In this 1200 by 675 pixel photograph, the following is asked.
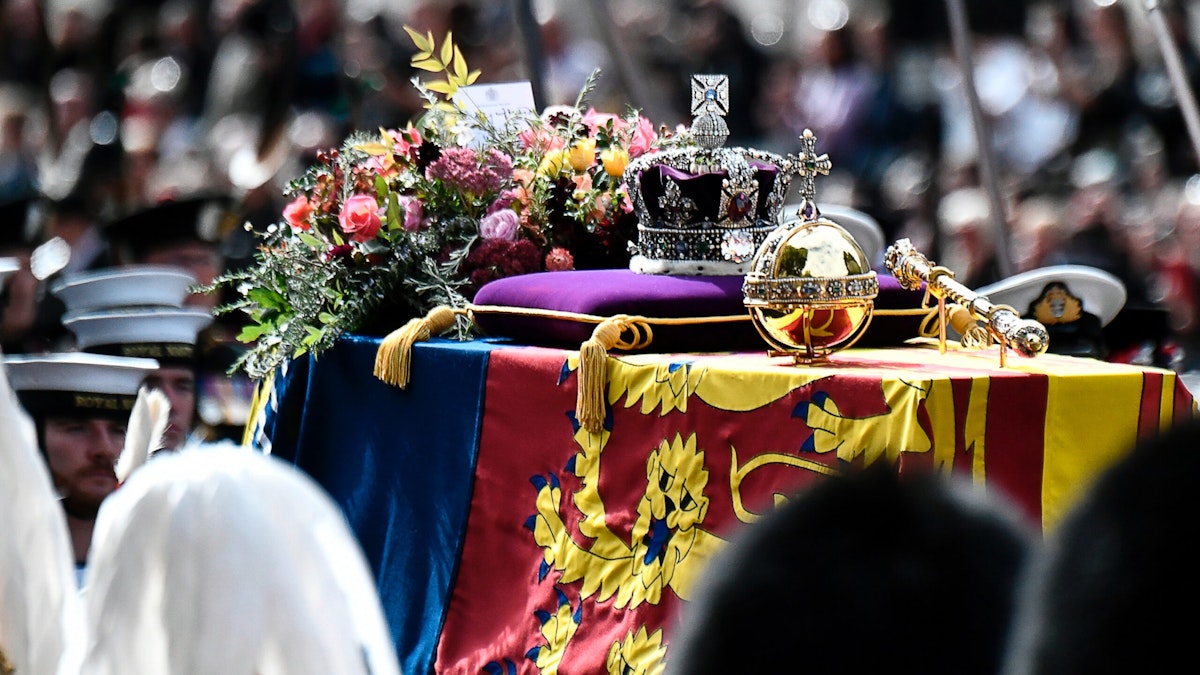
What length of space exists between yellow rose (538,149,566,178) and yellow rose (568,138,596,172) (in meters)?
0.03

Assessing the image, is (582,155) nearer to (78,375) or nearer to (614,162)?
(614,162)

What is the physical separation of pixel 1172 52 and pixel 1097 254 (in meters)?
0.95

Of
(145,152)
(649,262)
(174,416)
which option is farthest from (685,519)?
(145,152)

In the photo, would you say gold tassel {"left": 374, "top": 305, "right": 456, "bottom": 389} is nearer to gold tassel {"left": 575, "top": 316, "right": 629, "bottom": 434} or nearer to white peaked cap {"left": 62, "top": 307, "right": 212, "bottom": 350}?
gold tassel {"left": 575, "top": 316, "right": 629, "bottom": 434}

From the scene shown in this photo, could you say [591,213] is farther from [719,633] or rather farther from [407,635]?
[719,633]

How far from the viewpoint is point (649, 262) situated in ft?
11.1

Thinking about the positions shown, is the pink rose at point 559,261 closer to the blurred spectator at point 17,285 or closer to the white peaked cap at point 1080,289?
the white peaked cap at point 1080,289

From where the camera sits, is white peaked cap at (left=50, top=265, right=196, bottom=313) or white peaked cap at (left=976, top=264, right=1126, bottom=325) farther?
white peaked cap at (left=50, top=265, right=196, bottom=313)

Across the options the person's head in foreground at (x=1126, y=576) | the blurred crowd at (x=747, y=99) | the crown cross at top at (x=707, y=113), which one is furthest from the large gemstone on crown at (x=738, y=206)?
the person's head in foreground at (x=1126, y=576)

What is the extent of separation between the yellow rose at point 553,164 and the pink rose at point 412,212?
1.05 ft

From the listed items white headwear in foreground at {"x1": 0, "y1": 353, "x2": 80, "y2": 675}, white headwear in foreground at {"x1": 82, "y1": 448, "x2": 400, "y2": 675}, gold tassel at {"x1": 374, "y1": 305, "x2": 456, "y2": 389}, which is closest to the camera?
white headwear in foreground at {"x1": 82, "y1": 448, "x2": 400, "y2": 675}

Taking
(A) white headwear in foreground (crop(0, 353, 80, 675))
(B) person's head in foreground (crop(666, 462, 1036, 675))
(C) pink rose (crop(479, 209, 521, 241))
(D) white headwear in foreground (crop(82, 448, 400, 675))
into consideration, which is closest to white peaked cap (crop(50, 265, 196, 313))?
(C) pink rose (crop(479, 209, 521, 241))

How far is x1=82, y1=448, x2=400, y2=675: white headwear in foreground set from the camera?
1.06 metres

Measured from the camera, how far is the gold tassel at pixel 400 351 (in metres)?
3.48
